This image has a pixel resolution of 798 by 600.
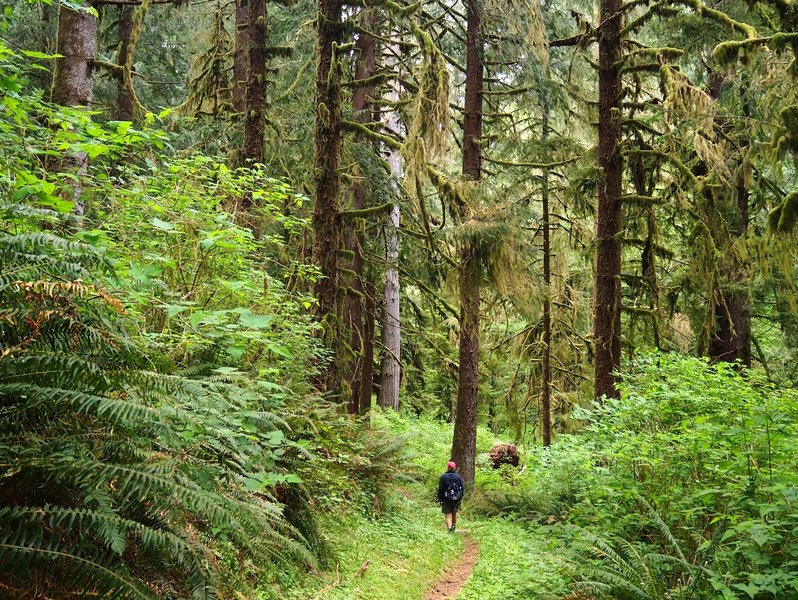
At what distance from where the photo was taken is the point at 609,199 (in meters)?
11.2

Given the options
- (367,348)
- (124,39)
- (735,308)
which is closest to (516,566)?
(367,348)

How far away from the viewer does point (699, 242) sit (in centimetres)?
1072

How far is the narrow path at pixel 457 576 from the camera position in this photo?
25.3ft

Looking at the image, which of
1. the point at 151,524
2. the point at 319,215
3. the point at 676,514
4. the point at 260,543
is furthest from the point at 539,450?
the point at 151,524

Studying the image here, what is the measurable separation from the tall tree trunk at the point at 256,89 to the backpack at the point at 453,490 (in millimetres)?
7167

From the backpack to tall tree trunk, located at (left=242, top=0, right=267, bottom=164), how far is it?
7.17 meters

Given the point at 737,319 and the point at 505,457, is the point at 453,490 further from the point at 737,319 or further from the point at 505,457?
the point at 737,319

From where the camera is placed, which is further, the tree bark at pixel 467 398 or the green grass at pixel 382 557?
the tree bark at pixel 467 398

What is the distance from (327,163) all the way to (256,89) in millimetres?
2395

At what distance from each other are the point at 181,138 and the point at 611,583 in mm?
12178

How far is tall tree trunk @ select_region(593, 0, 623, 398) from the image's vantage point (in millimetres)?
11102

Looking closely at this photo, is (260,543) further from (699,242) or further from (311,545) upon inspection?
(699,242)

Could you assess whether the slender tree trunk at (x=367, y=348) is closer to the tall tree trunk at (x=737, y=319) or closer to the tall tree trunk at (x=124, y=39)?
the tall tree trunk at (x=124, y=39)

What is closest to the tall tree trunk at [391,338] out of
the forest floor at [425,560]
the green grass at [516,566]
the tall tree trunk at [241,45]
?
the tall tree trunk at [241,45]
